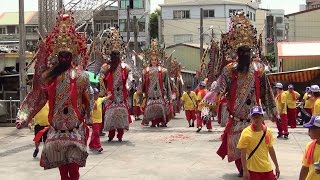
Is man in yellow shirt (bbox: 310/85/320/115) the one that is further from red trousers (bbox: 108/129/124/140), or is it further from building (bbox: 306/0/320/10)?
building (bbox: 306/0/320/10)

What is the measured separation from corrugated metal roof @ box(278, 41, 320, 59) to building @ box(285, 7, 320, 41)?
43.6 feet

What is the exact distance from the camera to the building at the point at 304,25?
1607 inches

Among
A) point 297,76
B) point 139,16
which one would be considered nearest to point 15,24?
point 139,16

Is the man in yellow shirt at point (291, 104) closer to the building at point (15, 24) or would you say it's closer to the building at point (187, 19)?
the building at point (15, 24)

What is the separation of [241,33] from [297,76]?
1435 centimetres

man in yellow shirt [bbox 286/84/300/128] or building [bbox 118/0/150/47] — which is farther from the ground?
building [bbox 118/0/150/47]

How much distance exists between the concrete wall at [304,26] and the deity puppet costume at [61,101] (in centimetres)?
3534

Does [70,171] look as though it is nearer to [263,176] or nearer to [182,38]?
[263,176]

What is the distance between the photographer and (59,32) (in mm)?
7348

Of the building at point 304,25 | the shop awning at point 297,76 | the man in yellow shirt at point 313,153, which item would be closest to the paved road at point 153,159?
the man in yellow shirt at point 313,153

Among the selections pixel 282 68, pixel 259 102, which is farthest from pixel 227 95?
pixel 282 68

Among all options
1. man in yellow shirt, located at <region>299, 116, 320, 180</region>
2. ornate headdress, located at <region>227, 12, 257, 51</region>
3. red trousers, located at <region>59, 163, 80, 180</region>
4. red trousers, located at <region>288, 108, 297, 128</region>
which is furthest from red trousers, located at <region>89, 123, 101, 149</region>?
red trousers, located at <region>288, 108, 297, 128</region>

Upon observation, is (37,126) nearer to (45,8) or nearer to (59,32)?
(59,32)

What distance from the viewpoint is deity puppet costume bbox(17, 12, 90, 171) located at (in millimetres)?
6988
